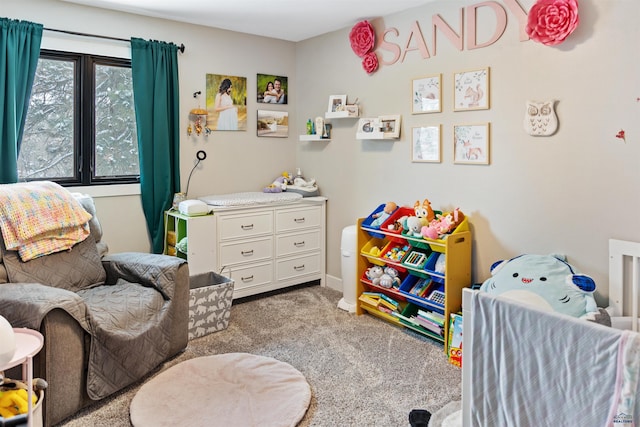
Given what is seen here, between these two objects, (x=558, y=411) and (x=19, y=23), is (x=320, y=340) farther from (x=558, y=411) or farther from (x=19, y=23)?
(x=19, y=23)

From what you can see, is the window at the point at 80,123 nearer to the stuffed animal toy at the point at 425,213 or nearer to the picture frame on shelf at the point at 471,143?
the stuffed animal toy at the point at 425,213

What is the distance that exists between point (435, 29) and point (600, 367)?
255 centimetres

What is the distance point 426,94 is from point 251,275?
191 centimetres

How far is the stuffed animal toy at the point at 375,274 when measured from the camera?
11.2 ft

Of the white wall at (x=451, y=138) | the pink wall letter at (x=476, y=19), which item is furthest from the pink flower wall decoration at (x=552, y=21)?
the pink wall letter at (x=476, y=19)

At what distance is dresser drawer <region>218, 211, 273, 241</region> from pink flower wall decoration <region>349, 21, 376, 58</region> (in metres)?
1.47

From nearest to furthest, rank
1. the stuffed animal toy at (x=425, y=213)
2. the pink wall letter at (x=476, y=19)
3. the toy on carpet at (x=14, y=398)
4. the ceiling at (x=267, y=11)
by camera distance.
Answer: the toy on carpet at (x=14, y=398) → the pink wall letter at (x=476, y=19) → the stuffed animal toy at (x=425, y=213) → the ceiling at (x=267, y=11)

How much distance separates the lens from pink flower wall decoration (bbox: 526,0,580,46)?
2457 mm

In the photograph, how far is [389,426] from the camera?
2.13m

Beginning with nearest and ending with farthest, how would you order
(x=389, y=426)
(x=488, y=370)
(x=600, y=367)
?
(x=600, y=367) → (x=488, y=370) → (x=389, y=426)

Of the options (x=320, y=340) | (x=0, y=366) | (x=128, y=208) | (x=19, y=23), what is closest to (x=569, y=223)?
(x=320, y=340)

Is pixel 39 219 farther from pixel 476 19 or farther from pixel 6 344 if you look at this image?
pixel 476 19

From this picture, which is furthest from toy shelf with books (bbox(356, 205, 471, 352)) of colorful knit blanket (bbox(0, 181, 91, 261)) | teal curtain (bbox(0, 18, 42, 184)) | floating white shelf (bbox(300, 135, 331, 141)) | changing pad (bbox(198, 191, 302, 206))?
teal curtain (bbox(0, 18, 42, 184))

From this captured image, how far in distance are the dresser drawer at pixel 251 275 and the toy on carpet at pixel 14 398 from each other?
1.92m
